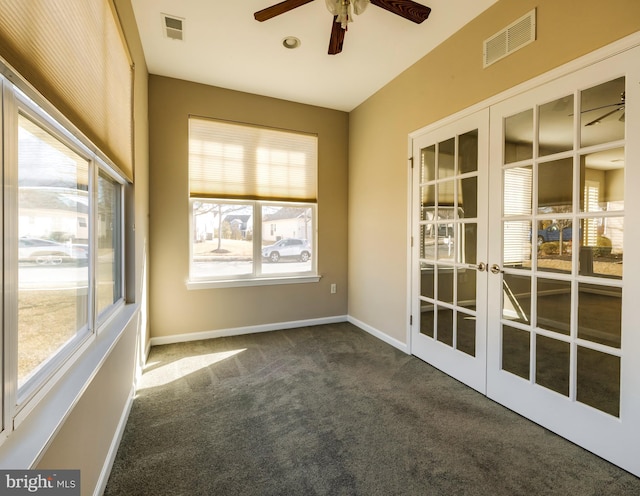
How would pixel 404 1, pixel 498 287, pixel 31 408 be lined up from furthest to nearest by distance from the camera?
pixel 498 287 → pixel 404 1 → pixel 31 408

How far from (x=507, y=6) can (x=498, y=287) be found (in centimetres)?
200

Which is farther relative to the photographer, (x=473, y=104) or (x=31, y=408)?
(x=473, y=104)

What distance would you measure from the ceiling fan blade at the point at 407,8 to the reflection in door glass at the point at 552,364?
2.27 meters

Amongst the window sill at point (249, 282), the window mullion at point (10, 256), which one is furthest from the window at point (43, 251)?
the window sill at point (249, 282)

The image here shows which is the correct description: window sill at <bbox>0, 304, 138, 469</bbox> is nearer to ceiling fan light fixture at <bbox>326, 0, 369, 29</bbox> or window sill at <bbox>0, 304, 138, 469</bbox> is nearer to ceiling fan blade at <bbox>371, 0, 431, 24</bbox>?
ceiling fan light fixture at <bbox>326, 0, 369, 29</bbox>

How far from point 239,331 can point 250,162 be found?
6.76ft

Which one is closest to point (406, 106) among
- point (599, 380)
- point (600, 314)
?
point (600, 314)

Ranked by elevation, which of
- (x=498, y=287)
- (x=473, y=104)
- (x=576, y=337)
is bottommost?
(x=576, y=337)

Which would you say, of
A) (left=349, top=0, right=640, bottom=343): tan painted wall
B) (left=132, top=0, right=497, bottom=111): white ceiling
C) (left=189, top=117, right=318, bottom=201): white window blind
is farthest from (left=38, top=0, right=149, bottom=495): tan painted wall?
(left=349, top=0, right=640, bottom=343): tan painted wall

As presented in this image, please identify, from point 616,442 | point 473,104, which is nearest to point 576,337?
point 616,442

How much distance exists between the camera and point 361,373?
2840mm

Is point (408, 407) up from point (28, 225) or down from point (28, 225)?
down

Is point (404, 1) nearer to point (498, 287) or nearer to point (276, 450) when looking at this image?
point (498, 287)

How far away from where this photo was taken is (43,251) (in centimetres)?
120
